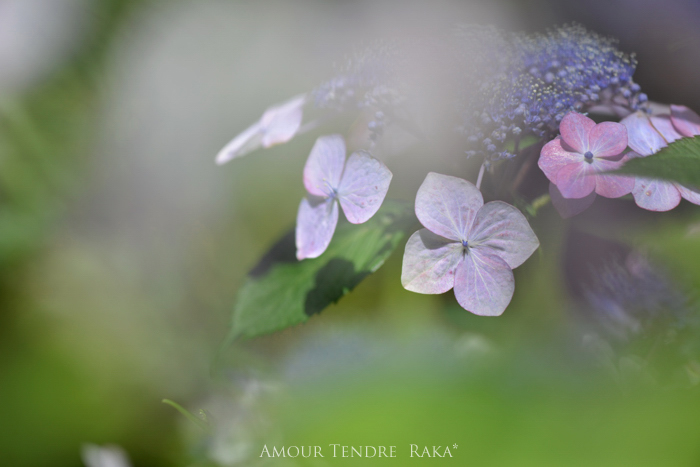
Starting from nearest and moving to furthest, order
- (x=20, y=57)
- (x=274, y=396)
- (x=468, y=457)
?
1. (x=468, y=457)
2. (x=274, y=396)
3. (x=20, y=57)

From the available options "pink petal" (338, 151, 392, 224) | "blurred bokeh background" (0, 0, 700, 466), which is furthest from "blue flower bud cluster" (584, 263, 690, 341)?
"pink petal" (338, 151, 392, 224)

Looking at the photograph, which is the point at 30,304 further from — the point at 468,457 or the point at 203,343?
the point at 468,457

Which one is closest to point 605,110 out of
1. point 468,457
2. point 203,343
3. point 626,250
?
point 626,250

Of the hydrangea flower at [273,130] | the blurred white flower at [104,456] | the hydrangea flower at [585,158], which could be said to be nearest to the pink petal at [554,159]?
the hydrangea flower at [585,158]

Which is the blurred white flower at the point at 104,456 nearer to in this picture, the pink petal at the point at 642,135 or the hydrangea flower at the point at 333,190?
the hydrangea flower at the point at 333,190

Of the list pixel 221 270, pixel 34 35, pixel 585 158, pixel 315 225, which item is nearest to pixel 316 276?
pixel 315 225

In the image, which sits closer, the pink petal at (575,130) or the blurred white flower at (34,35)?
the pink petal at (575,130)
